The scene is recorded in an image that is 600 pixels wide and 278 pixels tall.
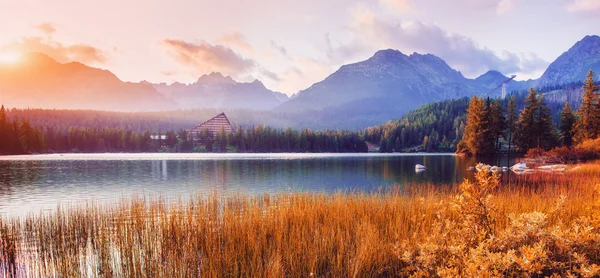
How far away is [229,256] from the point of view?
23.1ft

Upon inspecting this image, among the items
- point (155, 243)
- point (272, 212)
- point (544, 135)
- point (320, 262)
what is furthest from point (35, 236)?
point (544, 135)

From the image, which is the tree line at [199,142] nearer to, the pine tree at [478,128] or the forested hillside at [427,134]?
the forested hillside at [427,134]

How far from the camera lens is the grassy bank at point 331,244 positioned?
15.9 ft

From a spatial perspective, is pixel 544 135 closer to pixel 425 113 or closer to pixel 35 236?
pixel 35 236

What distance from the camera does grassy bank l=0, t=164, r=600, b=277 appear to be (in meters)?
4.84

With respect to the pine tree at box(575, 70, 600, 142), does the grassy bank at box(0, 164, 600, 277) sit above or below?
below

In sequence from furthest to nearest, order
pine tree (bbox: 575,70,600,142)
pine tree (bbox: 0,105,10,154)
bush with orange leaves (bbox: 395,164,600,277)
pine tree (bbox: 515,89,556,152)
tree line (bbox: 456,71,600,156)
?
pine tree (bbox: 0,105,10,154) → tree line (bbox: 456,71,600,156) → pine tree (bbox: 515,89,556,152) → pine tree (bbox: 575,70,600,142) → bush with orange leaves (bbox: 395,164,600,277)

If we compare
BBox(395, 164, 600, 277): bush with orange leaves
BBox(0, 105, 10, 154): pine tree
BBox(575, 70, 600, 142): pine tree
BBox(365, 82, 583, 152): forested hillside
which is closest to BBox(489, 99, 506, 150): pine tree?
BBox(575, 70, 600, 142): pine tree

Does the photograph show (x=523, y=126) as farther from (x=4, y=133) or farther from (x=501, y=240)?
(x=4, y=133)

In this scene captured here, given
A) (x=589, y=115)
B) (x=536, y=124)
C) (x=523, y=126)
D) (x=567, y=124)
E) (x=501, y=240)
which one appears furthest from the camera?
(x=567, y=124)

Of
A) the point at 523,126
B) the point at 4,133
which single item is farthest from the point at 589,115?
the point at 4,133

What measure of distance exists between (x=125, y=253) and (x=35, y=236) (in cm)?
483

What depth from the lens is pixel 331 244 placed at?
24.4 feet

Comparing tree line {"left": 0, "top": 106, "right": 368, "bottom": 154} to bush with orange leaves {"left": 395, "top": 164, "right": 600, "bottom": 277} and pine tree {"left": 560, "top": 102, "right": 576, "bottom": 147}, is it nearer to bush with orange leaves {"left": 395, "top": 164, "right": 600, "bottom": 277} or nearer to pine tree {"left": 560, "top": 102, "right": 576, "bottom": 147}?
pine tree {"left": 560, "top": 102, "right": 576, "bottom": 147}
